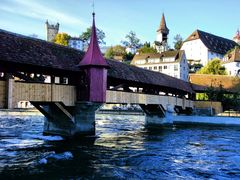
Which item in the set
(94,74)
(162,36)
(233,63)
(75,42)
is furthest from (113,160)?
(75,42)

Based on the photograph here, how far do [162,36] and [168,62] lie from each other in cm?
2191

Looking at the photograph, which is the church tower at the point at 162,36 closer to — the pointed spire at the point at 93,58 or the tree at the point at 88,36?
the tree at the point at 88,36

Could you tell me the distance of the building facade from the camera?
7588cm

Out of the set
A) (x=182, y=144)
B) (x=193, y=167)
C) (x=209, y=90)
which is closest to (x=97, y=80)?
(x=182, y=144)

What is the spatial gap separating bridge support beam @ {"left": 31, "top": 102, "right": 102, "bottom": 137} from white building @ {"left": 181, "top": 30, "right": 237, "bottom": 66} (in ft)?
178

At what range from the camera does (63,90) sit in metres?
15.6

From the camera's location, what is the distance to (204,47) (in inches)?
2662

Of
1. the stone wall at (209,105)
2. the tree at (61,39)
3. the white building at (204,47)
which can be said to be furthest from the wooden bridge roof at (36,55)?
the tree at (61,39)

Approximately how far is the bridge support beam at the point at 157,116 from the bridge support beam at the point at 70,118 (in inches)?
465

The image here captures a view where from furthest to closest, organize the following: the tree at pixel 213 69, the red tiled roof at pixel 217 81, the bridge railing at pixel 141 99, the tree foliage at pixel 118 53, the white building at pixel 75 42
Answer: the white building at pixel 75 42
the tree foliage at pixel 118 53
the tree at pixel 213 69
the red tiled roof at pixel 217 81
the bridge railing at pixel 141 99

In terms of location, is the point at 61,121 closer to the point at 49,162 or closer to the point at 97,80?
the point at 97,80

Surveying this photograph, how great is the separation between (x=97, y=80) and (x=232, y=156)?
22.8 ft

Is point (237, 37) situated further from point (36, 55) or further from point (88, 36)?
point (36, 55)

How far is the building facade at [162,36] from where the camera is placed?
75875mm
